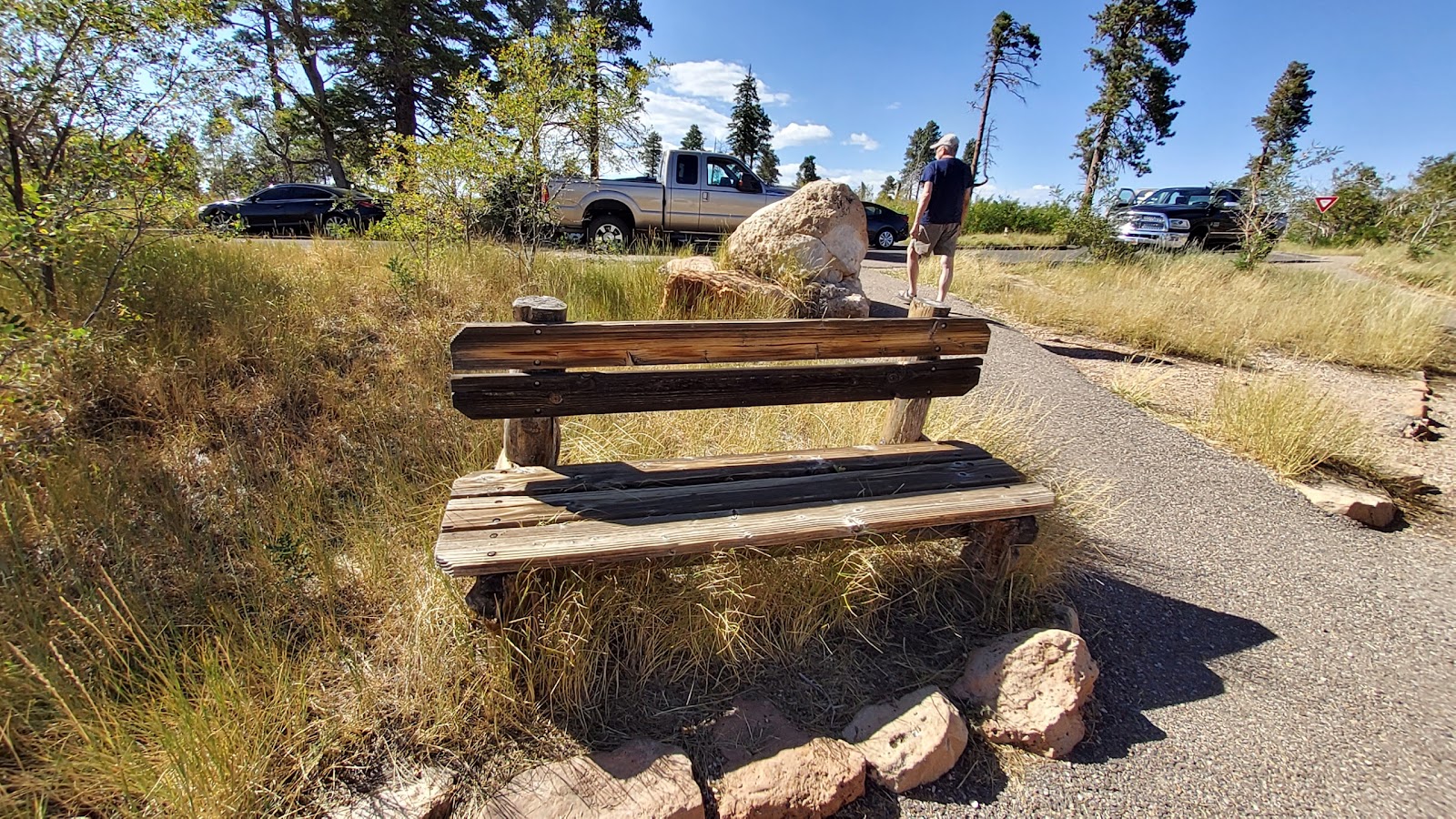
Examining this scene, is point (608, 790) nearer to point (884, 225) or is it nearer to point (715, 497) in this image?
point (715, 497)

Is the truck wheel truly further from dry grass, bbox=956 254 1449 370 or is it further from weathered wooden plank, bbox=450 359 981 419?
weathered wooden plank, bbox=450 359 981 419

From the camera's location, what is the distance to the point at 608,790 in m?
1.56

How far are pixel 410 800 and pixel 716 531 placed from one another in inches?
42.2

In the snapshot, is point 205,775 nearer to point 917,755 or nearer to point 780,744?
point 780,744

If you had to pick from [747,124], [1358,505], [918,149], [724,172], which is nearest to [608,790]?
[1358,505]

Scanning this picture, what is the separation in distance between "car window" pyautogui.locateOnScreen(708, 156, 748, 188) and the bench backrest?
28.1 feet

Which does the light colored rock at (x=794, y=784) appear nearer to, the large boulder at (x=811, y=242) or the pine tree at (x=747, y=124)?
the large boulder at (x=811, y=242)

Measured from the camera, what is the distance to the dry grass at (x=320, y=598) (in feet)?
5.08

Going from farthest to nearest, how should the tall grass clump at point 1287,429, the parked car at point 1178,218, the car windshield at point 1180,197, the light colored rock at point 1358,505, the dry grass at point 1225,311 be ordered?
1. the car windshield at point 1180,197
2. the parked car at point 1178,218
3. the dry grass at point 1225,311
4. the tall grass clump at point 1287,429
5. the light colored rock at point 1358,505

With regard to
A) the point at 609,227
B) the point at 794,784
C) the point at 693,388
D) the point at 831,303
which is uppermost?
the point at 609,227

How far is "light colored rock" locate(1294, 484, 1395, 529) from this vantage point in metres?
3.40

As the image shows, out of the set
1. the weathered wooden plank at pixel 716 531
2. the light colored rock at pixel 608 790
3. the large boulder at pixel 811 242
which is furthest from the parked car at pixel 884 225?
the light colored rock at pixel 608 790

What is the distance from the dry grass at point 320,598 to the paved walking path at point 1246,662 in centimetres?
42

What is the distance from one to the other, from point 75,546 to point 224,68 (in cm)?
300
